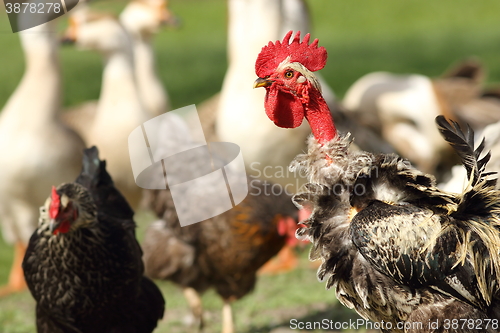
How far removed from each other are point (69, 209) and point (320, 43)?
11672 millimetres

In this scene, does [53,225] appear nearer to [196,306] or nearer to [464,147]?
[196,306]

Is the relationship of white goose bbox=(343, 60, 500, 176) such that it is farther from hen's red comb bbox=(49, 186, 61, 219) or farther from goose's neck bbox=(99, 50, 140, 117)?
hen's red comb bbox=(49, 186, 61, 219)

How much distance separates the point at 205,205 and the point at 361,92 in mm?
2677

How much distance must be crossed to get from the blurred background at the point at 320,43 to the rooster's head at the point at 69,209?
1.63m

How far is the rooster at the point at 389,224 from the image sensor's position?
2.37 metres

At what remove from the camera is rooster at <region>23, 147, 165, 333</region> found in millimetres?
2893

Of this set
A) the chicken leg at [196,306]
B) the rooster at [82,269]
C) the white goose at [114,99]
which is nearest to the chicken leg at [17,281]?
the white goose at [114,99]

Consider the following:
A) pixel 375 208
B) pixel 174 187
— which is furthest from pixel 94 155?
pixel 375 208

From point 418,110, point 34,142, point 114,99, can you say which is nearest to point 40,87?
point 34,142

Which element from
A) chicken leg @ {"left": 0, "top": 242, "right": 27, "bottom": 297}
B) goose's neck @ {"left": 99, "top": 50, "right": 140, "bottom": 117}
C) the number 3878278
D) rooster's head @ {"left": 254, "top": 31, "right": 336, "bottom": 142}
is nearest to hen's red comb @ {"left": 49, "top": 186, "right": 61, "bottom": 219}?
rooster's head @ {"left": 254, "top": 31, "right": 336, "bottom": 142}

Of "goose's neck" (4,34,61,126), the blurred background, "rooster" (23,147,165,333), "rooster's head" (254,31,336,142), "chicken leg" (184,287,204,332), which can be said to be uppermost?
"rooster's head" (254,31,336,142)

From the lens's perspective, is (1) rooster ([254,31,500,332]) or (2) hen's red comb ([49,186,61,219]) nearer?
(1) rooster ([254,31,500,332])

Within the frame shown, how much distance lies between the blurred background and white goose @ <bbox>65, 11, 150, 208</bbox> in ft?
3.39

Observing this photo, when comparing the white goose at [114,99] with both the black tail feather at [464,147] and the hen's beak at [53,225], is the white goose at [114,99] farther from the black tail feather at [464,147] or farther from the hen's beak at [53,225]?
the black tail feather at [464,147]
